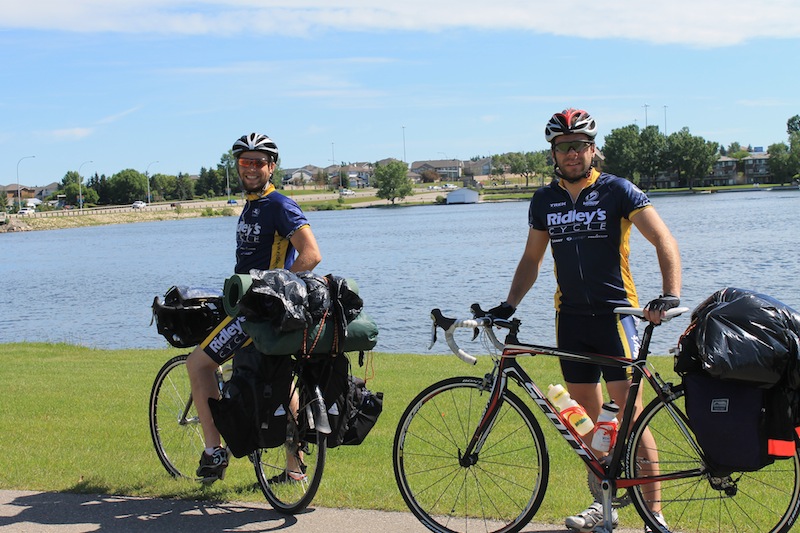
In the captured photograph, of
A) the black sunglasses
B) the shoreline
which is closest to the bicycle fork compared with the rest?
the black sunglasses

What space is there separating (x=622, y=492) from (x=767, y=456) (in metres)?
1.10

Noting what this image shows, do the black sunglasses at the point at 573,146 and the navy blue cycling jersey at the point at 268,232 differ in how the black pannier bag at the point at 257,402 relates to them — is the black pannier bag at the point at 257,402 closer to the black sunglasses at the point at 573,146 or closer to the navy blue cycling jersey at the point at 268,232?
the navy blue cycling jersey at the point at 268,232

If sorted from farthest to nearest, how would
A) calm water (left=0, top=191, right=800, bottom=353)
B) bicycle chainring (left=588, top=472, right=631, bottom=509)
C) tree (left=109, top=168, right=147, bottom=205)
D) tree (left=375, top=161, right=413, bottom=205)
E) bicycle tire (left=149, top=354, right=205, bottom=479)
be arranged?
tree (left=109, top=168, right=147, bottom=205), tree (left=375, top=161, right=413, bottom=205), calm water (left=0, top=191, right=800, bottom=353), bicycle tire (left=149, top=354, right=205, bottom=479), bicycle chainring (left=588, top=472, right=631, bottom=509)

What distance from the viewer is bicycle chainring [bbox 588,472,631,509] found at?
181 inches

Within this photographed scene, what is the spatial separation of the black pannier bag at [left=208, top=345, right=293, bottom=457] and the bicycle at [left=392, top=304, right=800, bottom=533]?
2.34 feet

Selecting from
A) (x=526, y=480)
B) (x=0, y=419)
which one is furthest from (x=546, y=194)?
(x=0, y=419)

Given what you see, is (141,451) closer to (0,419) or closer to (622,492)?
(0,419)

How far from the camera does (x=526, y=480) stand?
5117mm

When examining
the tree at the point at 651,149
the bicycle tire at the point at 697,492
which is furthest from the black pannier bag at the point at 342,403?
the tree at the point at 651,149

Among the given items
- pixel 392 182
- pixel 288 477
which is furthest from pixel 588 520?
pixel 392 182

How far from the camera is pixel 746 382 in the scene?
155 inches

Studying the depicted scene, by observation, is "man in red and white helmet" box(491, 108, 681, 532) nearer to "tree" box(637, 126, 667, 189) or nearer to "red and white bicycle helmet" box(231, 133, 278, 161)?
"red and white bicycle helmet" box(231, 133, 278, 161)

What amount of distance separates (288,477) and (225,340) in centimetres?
93

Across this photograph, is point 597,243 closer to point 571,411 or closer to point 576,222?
point 576,222
